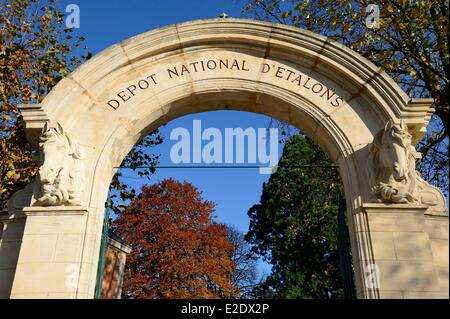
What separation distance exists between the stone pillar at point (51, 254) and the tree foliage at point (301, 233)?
1520 cm

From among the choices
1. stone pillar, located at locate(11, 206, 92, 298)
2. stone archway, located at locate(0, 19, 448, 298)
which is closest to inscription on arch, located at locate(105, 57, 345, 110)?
stone archway, located at locate(0, 19, 448, 298)

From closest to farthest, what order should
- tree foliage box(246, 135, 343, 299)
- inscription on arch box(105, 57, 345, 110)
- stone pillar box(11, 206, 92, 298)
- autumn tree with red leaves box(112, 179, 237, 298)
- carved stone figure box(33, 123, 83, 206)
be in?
1. stone pillar box(11, 206, 92, 298)
2. carved stone figure box(33, 123, 83, 206)
3. inscription on arch box(105, 57, 345, 110)
4. tree foliage box(246, 135, 343, 299)
5. autumn tree with red leaves box(112, 179, 237, 298)

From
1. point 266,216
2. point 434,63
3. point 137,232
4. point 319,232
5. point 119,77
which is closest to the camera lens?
point 119,77

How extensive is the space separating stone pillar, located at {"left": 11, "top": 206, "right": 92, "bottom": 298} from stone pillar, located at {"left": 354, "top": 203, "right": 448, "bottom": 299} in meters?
3.76

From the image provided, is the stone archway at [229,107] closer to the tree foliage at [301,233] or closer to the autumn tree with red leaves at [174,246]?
the tree foliage at [301,233]

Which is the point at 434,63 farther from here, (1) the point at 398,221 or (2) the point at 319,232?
(2) the point at 319,232

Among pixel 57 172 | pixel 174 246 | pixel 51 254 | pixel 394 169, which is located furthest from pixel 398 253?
pixel 174 246

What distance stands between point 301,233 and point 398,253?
62.9 feet

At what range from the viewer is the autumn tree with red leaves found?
28.8 metres

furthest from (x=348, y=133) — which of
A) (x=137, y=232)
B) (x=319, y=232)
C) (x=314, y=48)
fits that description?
(x=137, y=232)

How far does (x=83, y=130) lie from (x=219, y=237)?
27186mm

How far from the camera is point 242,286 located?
1330 inches

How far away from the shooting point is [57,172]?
587cm

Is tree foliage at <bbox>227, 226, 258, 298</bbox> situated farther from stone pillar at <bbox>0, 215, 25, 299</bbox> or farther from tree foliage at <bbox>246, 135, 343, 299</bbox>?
stone pillar at <bbox>0, 215, 25, 299</bbox>
